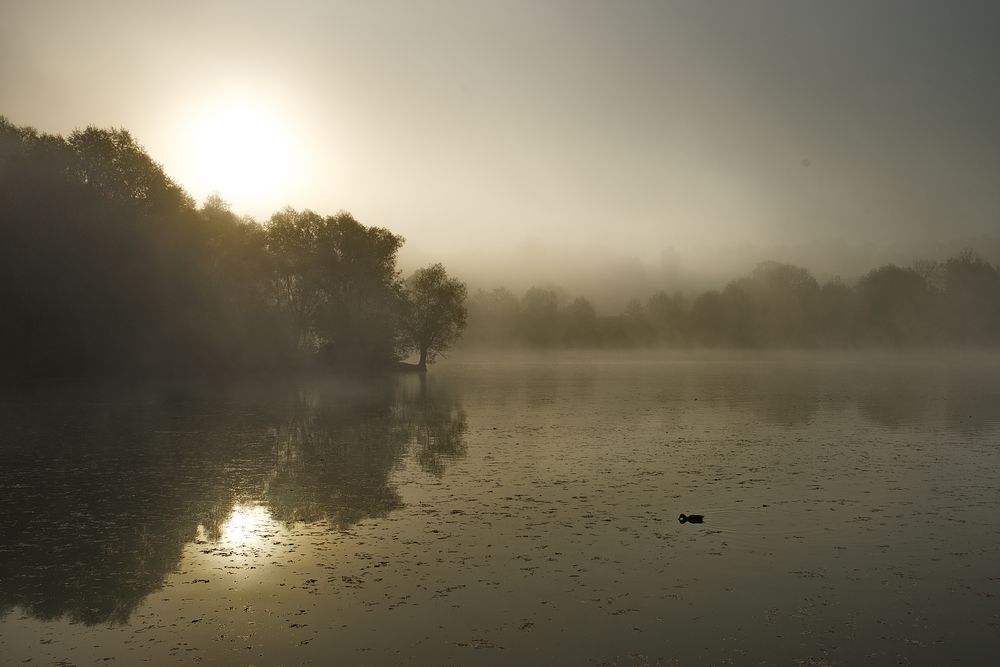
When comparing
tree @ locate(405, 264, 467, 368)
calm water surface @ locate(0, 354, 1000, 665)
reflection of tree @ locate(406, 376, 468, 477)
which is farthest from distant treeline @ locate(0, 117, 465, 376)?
calm water surface @ locate(0, 354, 1000, 665)

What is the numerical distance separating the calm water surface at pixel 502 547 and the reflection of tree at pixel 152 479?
9cm

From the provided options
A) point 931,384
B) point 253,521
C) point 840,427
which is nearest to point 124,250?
point 253,521

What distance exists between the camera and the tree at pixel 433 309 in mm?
88062

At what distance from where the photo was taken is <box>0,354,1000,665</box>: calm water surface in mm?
8266

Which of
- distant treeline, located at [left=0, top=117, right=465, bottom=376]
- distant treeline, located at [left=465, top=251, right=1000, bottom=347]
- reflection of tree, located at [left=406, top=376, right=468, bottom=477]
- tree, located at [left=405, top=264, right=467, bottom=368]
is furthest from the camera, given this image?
distant treeline, located at [left=465, top=251, right=1000, bottom=347]

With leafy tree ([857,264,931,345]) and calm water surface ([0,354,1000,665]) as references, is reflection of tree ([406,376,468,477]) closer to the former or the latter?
calm water surface ([0,354,1000,665])

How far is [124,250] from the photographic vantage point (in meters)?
55.6

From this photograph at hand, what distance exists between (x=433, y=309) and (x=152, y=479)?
70.9m

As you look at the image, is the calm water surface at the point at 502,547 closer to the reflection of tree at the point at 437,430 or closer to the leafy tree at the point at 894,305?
the reflection of tree at the point at 437,430

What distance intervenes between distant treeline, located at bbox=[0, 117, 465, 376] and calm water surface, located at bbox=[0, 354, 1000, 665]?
107 feet

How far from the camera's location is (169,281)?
59.5 metres

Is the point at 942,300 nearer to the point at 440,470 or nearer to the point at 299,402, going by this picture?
the point at 299,402

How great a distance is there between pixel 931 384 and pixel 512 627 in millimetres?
54160

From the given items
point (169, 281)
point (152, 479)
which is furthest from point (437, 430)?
point (169, 281)
